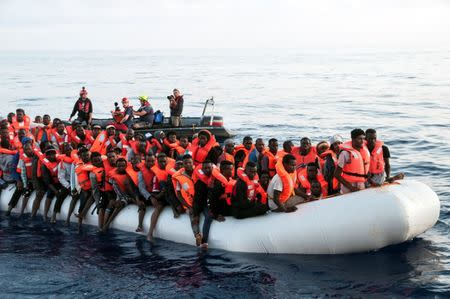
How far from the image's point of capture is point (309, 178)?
9391mm

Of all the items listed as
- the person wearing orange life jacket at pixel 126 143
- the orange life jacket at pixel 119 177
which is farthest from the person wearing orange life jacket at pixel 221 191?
the person wearing orange life jacket at pixel 126 143

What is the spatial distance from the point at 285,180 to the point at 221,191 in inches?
41.6

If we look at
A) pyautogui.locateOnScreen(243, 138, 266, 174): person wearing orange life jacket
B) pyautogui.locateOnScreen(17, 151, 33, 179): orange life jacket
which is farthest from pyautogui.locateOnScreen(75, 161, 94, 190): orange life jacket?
pyautogui.locateOnScreen(243, 138, 266, 174): person wearing orange life jacket

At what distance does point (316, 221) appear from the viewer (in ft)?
28.6

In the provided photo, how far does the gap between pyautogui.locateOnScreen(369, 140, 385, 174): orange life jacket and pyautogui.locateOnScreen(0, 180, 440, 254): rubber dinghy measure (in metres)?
0.39

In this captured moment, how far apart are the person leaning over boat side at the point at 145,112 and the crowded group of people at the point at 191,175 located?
4.30 meters

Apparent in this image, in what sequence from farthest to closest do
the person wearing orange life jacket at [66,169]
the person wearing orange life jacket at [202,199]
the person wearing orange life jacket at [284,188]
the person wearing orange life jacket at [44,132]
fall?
the person wearing orange life jacket at [44,132] → the person wearing orange life jacket at [66,169] → the person wearing orange life jacket at [202,199] → the person wearing orange life jacket at [284,188]

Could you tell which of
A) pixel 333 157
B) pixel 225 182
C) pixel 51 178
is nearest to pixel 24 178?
pixel 51 178

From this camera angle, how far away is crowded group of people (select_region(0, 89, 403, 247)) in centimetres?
893

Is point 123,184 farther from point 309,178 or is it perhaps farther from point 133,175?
point 309,178

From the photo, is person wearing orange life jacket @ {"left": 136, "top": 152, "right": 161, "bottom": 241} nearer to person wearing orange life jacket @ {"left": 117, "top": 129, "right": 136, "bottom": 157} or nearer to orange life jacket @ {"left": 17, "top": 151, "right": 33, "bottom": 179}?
person wearing orange life jacket @ {"left": 117, "top": 129, "right": 136, "bottom": 157}

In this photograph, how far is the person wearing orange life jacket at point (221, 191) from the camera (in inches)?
349

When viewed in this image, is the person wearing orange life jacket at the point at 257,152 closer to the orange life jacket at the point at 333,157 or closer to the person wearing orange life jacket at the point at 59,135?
the orange life jacket at the point at 333,157

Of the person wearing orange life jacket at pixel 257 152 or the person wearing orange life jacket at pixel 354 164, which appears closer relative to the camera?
the person wearing orange life jacket at pixel 354 164
